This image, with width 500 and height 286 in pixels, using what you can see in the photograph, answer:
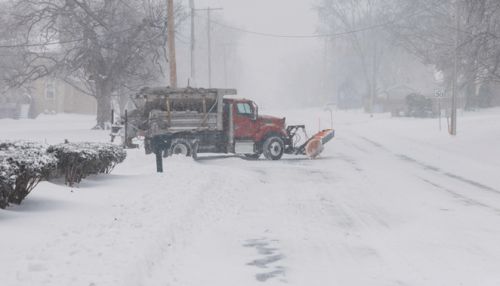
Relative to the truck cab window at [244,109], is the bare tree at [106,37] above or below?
above

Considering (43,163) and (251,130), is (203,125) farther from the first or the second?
(43,163)

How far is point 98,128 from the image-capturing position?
125 ft

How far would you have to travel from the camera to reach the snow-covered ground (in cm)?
660

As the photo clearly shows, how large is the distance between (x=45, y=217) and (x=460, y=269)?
554 centimetres

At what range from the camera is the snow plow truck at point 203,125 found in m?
20.8

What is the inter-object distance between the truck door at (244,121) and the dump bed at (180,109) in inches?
30.5

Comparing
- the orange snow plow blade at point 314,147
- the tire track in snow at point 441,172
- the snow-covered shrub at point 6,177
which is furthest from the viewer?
the orange snow plow blade at point 314,147

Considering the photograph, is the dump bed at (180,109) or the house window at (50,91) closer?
the dump bed at (180,109)

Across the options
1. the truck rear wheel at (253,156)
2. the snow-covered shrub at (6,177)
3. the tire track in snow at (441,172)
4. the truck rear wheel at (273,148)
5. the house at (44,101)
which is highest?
the house at (44,101)

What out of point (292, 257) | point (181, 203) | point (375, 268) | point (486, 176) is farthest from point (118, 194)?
point (486, 176)

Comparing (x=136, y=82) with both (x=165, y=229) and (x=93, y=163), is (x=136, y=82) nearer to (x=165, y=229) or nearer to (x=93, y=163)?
(x=93, y=163)

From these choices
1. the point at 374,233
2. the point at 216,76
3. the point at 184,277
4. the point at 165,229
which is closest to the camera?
the point at 184,277

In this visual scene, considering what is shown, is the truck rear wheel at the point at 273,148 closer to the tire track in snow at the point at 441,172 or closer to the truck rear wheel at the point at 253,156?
the truck rear wheel at the point at 253,156

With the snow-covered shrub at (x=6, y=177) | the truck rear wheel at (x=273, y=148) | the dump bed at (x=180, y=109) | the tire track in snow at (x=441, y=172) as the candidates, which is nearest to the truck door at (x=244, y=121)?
the truck rear wheel at (x=273, y=148)
